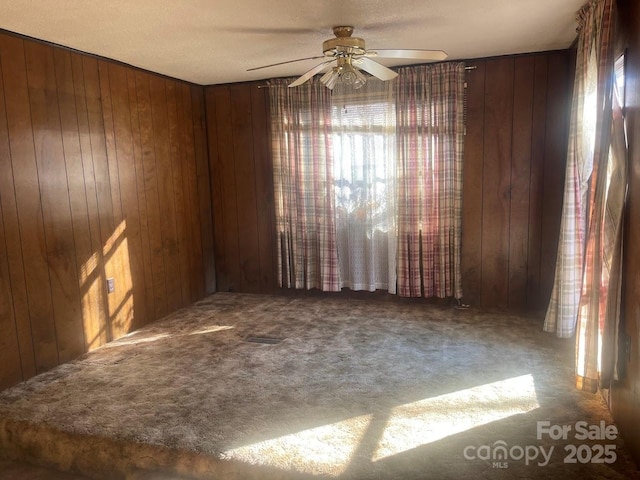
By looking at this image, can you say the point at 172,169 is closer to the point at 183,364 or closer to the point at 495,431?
the point at 183,364

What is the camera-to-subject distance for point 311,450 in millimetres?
2162

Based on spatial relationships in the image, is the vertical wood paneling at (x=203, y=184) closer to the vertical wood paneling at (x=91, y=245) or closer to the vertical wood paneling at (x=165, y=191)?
the vertical wood paneling at (x=165, y=191)

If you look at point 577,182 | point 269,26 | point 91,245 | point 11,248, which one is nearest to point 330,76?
point 269,26

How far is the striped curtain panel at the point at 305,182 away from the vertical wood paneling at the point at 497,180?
4.61ft

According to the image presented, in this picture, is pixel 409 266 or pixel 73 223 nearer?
pixel 73 223

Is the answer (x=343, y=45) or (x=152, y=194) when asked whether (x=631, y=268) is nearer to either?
(x=343, y=45)

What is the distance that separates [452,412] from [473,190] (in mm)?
2303

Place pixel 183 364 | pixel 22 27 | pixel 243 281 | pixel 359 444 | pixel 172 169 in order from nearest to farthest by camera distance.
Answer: pixel 359 444 → pixel 22 27 → pixel 183 364 → pixel 172 169 → pixel 243 281

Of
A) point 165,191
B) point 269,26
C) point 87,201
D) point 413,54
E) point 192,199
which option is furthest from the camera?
point 192,199

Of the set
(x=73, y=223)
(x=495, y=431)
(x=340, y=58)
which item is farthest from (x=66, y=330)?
(x=495, y=431)

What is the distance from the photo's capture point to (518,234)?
13.5 feet

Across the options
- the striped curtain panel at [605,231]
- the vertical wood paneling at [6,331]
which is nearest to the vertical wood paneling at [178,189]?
the vertical wood paneling at [6,331]

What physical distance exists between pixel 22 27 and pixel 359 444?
3110 mm

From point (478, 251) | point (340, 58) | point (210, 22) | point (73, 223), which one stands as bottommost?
point (478, 251)
